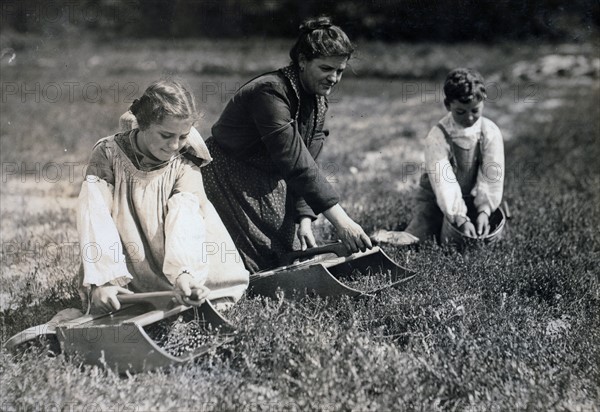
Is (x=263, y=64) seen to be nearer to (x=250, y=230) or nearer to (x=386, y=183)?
(x=386, y=183)

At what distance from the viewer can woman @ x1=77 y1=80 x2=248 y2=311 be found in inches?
119

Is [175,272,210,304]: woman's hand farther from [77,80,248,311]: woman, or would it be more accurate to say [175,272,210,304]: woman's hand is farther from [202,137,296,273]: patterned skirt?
[202,137,296,273]: patterned skirt

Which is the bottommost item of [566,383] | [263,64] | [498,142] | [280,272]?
[566,383]

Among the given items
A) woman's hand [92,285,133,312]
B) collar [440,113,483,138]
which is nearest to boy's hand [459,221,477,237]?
collar [440,113,483,138]

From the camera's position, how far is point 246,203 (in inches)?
156

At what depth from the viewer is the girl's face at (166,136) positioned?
3092 millimetres

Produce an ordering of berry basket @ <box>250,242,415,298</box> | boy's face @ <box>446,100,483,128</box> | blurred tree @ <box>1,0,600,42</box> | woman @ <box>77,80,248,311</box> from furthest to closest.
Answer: blurred tree @ <box>1,0,600,42</box>, boy's face @ <box>446,100,483,128</box>, berry basket @ <box>250,242,415,298</box>, woman @ <box>77,80,248,311</box>

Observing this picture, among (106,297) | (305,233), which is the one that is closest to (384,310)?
(305,233)

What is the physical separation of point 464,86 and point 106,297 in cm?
273

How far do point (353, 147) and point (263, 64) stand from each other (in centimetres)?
1141

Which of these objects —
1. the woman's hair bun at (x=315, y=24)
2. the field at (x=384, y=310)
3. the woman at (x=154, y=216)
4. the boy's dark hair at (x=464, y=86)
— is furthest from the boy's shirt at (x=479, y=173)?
the woman at (x=154, y=216)

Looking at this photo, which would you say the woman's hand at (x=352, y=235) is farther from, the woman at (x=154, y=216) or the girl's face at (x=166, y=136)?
the girl's face at (x=166, y=136)

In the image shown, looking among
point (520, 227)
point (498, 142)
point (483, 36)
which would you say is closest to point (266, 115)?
point (498, 142)

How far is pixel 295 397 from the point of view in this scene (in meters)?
2.65
